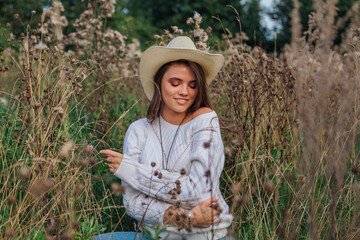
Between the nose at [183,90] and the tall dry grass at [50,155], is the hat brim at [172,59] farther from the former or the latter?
the tall dry grass at [50,155]

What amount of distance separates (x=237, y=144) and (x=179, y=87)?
0.65 meters

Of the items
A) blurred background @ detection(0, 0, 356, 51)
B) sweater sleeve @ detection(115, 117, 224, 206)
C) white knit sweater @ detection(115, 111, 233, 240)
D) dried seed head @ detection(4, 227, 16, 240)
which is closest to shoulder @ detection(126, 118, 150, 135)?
white knit sweater @ detection(115, 111, 233, 240)

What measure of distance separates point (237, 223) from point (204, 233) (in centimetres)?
37

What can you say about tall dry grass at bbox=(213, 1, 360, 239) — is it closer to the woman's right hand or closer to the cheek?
the woman's right hand

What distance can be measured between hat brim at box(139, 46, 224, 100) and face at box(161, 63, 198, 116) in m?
0.07

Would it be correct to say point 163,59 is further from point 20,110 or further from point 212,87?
point 212,87

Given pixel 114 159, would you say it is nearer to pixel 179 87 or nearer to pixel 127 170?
pixel 127 170

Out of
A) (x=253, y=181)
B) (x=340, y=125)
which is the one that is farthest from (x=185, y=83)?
(x=340, y=125)

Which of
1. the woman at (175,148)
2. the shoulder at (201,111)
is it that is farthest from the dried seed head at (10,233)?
the shoulder at (201,111)

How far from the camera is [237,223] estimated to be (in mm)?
2375

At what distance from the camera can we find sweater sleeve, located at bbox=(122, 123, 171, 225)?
2.09 meters

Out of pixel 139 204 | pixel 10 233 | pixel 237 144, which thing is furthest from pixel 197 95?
pixel 10 233

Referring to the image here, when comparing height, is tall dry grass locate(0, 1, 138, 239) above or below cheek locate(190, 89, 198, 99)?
below

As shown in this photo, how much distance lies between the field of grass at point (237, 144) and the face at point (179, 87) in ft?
0.89
